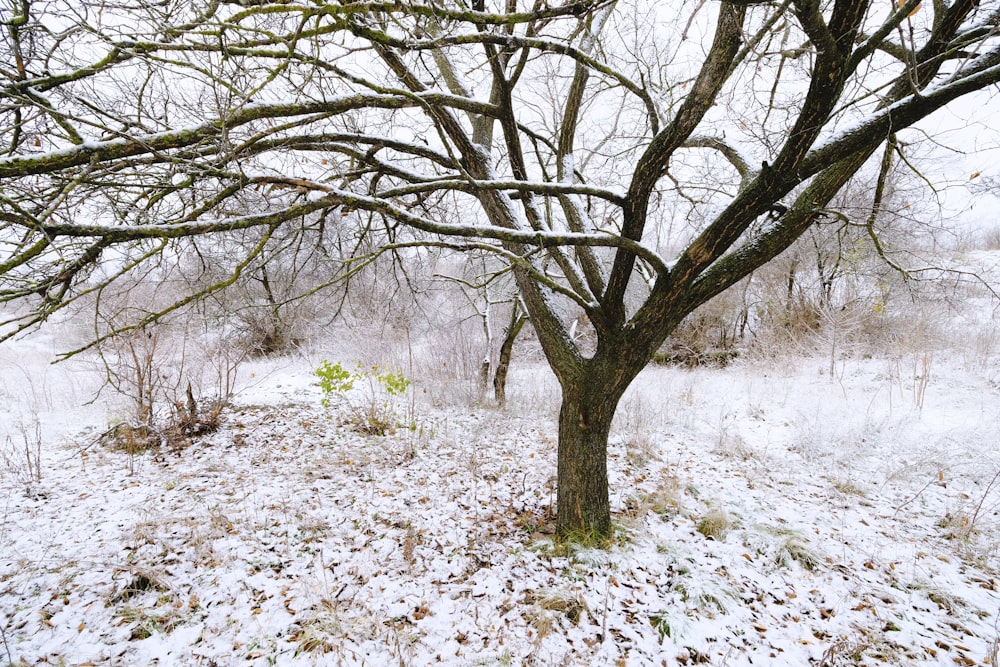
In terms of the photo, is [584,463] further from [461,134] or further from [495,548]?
[461,134]

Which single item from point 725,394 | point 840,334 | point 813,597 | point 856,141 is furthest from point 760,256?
point 840,334

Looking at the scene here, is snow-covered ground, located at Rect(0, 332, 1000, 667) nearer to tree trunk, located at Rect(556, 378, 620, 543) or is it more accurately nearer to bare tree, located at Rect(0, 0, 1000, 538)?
tree trunk, located at Rect(556, 378, 620, 543)

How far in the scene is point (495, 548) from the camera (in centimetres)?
325

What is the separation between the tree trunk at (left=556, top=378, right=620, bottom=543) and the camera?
9.95 ft

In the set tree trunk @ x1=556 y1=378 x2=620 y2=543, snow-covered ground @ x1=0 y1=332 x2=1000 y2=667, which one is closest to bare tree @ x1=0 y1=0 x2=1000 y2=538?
tree trunk @ x1=556 y1=378 x2=620 y2=543

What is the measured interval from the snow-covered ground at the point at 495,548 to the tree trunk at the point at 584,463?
0.67ft

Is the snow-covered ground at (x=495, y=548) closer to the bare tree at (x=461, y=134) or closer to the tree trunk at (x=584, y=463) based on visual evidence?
the tree trunk at (x=584, y=463)

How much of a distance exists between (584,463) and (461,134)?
2655 millimetres

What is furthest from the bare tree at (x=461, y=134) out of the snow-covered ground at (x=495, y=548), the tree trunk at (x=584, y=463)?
the snow-covered ground at (x=495, y=548)

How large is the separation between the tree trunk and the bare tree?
0.6 inches

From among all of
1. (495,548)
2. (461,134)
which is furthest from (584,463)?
(461,134)

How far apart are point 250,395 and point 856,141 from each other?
8425 mm

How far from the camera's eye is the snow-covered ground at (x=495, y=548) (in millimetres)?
2412

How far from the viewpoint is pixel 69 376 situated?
8211mm
